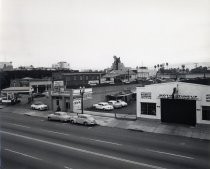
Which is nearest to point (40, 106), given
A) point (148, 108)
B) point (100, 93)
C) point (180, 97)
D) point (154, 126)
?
point (100, 93)

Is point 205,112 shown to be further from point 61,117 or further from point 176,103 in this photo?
point 61,117

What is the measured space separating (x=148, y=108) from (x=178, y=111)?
411 centimetres

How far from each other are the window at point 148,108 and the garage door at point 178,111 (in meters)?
1.33

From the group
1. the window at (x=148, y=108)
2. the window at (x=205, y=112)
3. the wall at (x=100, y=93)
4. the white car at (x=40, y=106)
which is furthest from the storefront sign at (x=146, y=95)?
the white car at (x=40, y=106)

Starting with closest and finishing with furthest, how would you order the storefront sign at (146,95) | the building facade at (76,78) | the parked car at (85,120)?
the parked car at (85,120) → the storefront sign at (146,95) → the building facade at (76,78)

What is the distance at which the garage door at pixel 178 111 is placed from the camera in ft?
100

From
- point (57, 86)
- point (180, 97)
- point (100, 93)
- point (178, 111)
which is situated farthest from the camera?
point (100, 93)

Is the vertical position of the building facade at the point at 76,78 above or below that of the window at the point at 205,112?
above

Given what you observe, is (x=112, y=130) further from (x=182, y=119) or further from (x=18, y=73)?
(x=18, y=73)

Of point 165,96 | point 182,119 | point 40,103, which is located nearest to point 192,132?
point 182,119

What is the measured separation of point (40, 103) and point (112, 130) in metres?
21.4

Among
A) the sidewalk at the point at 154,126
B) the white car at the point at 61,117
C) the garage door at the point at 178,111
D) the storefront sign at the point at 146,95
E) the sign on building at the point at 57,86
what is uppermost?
the sign on building at the point at 57,86

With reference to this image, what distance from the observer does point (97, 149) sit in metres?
20.8

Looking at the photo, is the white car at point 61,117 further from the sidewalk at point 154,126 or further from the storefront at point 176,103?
the storefront at point 176,103
